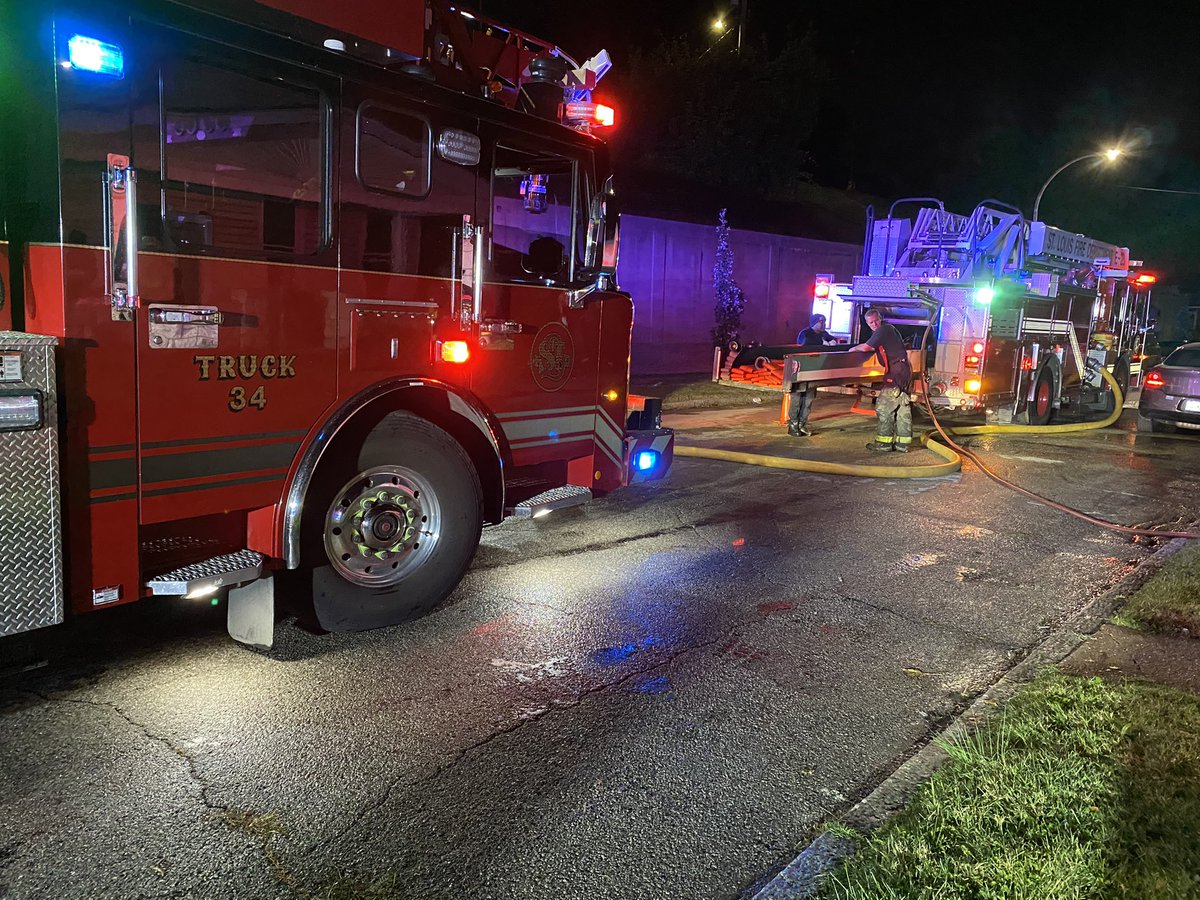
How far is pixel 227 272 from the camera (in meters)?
3.88

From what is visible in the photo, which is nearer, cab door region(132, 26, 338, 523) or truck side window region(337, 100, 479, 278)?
cab door region(132, 26, 338, 523)

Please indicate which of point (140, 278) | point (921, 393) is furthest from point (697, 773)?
point (921, 393)

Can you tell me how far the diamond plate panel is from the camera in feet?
10.7

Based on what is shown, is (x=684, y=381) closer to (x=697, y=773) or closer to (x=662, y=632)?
(x=662, y=632)

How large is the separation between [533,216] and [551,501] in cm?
168

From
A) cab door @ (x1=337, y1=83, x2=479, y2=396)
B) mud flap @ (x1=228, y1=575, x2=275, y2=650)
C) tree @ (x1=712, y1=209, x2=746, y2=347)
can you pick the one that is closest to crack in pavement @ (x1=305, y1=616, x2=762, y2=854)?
mud flap @ (x1=228, y1=575, x2=275, y2=650)

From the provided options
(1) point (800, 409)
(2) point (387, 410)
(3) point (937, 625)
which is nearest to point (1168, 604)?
(3) point (937, 625)

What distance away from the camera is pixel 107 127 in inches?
136

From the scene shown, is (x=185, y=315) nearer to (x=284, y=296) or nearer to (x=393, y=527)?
(x=284, y=296)

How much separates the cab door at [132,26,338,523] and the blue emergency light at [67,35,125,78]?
0.33 ft

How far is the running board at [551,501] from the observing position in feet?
18.2

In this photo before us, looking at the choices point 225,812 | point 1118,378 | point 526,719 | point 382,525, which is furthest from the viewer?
point 1118,378

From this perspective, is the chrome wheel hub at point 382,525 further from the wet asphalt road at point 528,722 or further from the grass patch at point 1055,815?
the grass patch at point 1055,815

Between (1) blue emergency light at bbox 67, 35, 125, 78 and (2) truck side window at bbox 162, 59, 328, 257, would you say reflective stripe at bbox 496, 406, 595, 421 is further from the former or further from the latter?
(1) blue emergency light at bbox 67, 35, 125, 78
